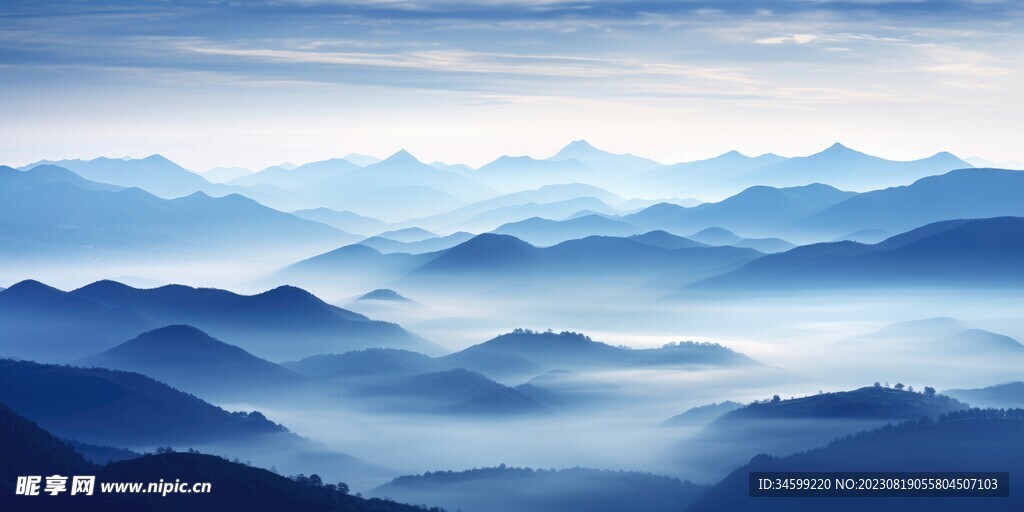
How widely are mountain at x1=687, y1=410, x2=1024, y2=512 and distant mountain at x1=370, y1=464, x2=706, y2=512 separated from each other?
45.0ft

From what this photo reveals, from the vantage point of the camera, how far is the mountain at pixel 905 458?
15500 centimetres

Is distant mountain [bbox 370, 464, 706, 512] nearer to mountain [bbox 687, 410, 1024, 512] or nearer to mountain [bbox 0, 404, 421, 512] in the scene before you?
mountain [bbox 687, 410, 1024, 512]

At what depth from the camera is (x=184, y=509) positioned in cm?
12100

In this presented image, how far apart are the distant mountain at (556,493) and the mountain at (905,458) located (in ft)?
45.0

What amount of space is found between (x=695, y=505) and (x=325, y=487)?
58820 mm

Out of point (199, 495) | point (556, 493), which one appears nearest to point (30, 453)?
point (199, 495)

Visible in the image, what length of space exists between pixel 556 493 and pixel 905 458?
53.0 metres

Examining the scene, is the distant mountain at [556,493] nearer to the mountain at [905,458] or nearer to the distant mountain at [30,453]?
the mountain at [905,458]

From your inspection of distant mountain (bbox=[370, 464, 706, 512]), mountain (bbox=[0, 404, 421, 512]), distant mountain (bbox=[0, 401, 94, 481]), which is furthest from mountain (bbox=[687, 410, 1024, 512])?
distant mountain (bbox=[0, 401, 94, 481])

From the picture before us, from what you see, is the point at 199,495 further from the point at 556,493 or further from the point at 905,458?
the point at 905,458

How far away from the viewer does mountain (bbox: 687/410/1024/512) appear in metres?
155

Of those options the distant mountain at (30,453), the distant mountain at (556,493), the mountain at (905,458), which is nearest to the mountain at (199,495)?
the distant mountain at (30,453)

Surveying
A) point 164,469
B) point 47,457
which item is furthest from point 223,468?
point 47,457

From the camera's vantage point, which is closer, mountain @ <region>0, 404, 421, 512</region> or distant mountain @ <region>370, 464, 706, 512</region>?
mountain @ <region>0, 404, 421, 512</region>
